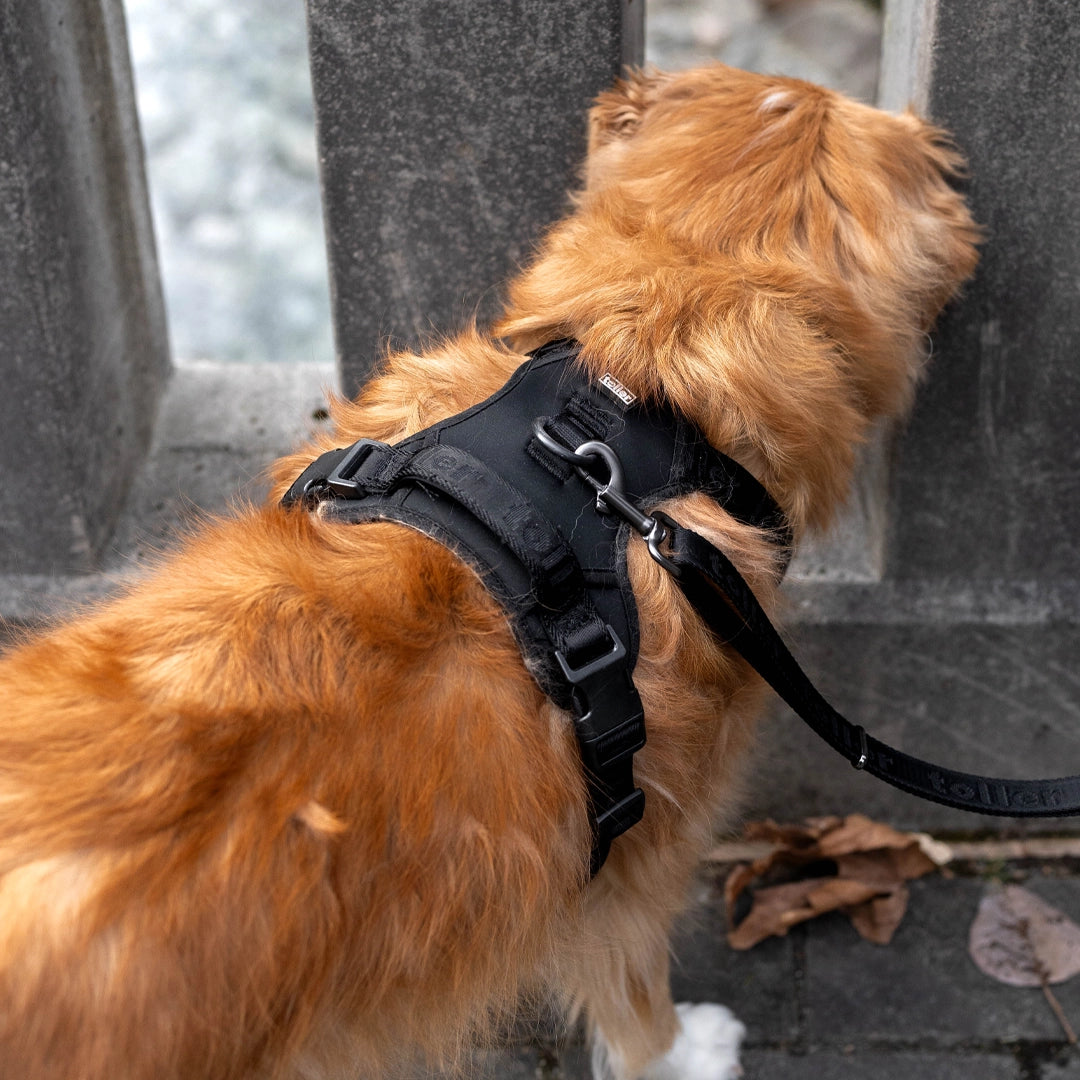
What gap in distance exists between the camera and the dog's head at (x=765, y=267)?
5.54 ft

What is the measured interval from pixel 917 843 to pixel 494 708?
165 centimetres

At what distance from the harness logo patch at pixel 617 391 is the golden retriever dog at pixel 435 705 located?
2 centimetres

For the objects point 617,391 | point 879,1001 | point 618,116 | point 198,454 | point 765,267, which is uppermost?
point 618,116

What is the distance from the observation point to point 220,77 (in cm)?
796

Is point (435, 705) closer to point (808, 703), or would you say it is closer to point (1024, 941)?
point (808, 703)

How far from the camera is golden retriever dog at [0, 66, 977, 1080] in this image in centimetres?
127

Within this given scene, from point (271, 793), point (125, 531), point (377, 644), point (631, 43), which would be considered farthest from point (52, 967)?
point (631, 43)

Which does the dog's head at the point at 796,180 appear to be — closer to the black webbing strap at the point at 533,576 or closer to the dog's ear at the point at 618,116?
the dog's ear at the point at 618,116

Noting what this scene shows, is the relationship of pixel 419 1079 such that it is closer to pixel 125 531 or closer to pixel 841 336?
pixel 125 531

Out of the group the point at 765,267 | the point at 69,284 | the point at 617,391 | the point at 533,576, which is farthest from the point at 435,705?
the point at 69,284

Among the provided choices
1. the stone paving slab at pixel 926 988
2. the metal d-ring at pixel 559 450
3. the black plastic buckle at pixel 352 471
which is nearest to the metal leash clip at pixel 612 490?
the metal d-ring at pixel 559 450

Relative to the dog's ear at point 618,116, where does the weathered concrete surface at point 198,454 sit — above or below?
below

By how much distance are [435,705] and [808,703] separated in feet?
1.95

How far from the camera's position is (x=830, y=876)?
2697 millimetres
